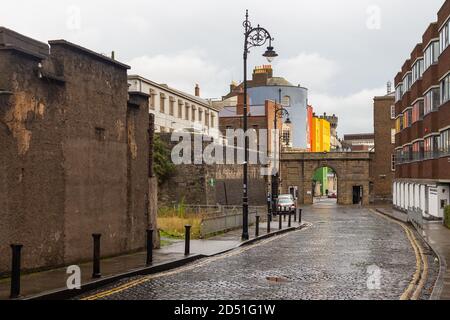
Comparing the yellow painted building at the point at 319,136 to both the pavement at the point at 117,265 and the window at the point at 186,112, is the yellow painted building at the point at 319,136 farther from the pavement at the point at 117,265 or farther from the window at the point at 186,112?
the pavement at the point at 117,265

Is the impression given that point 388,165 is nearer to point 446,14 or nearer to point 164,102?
point 164,102

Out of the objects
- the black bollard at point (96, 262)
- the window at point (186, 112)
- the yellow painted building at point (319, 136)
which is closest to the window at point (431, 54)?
the window at point (186, 112)

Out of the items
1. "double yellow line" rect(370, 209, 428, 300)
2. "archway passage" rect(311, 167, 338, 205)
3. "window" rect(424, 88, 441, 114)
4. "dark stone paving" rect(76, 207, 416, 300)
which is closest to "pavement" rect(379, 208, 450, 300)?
"double yellow line" rect(370, 209, 428, 300)

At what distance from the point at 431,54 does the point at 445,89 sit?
224 inches

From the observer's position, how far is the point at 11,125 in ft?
40.0

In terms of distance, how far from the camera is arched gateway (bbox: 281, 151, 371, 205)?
2911 inches

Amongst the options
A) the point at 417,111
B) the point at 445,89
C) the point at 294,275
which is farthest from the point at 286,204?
the point at 294,275

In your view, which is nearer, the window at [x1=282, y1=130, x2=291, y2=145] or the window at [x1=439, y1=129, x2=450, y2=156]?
the window at [x1=439, y1=129, x2=450, y2=156]

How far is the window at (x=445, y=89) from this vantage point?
30878 millimetres

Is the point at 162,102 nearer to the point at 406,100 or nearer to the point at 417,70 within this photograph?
the point at 406,100

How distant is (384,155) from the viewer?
74.1m

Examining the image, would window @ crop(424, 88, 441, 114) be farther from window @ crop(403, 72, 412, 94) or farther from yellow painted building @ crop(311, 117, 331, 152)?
yellow painted building @ crop(311, 117, 331, 152)

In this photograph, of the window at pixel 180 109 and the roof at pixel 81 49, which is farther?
the window at pixel 180 109
